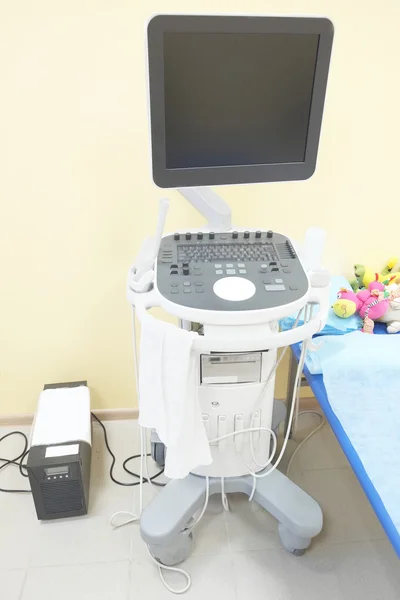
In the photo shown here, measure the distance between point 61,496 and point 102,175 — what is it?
98 centimetres

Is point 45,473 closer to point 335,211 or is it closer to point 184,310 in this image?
point 184,310

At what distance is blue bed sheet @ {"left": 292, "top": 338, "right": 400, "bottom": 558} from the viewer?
1.01 m

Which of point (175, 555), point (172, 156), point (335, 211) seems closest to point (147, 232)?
point (172, 156)

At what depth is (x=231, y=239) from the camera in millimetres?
1312

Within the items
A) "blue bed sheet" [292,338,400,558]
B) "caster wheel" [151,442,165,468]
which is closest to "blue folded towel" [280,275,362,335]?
"blue bed sheet" [292,338,400,558]

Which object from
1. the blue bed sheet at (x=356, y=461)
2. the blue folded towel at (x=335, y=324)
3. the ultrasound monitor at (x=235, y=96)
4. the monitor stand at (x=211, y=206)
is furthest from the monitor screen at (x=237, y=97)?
the blue bed sheet at (x=356, y=461)

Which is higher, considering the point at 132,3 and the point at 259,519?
the point at 132,3

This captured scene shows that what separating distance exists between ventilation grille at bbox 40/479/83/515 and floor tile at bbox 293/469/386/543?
725 mm

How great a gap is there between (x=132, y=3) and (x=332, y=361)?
111 centimetres

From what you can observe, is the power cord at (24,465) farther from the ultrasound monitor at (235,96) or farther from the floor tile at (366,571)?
the ultrasound monitor at (235,96)

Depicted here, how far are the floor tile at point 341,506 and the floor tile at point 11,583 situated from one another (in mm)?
869

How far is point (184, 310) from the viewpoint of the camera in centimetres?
106

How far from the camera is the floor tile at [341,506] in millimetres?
1523

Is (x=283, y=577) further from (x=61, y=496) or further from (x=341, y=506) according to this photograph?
(x=61, y=496)
